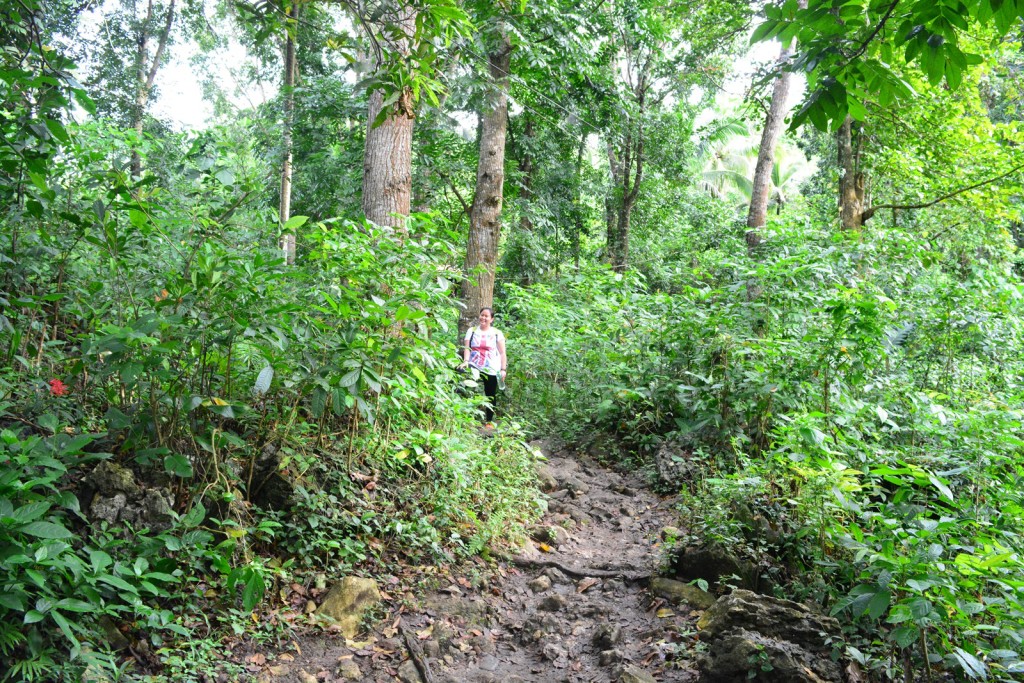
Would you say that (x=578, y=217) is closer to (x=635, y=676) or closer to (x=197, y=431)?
(x=197, y=431)

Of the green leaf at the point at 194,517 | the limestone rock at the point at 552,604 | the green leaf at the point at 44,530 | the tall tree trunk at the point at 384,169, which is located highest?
the tall tree trunk at the point at 384,169

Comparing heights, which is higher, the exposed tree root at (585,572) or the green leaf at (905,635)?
the green leaf at (905,635)

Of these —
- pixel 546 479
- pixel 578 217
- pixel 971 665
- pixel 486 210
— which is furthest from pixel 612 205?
pixel 971 665

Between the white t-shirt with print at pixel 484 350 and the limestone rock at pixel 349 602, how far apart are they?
4.52m

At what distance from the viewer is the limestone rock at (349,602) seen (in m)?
3.95

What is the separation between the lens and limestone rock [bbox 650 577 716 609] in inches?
179

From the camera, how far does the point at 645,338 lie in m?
8.93

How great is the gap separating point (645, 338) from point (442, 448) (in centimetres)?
435

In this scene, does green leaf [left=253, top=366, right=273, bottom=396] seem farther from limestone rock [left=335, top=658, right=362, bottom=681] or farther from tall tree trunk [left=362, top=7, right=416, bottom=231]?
tall tree trunk [left=362, top=7, right=416, bottom=231]

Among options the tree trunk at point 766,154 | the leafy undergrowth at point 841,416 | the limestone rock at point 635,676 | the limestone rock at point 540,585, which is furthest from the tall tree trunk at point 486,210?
the limestone rock at point 635,676

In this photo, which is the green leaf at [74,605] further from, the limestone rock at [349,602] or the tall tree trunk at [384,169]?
the tall tree trunk at [384,169]

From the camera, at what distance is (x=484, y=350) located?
8.66 metres

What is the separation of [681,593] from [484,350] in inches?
178

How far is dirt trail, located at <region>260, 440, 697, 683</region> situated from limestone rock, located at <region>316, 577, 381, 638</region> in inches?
4.9
